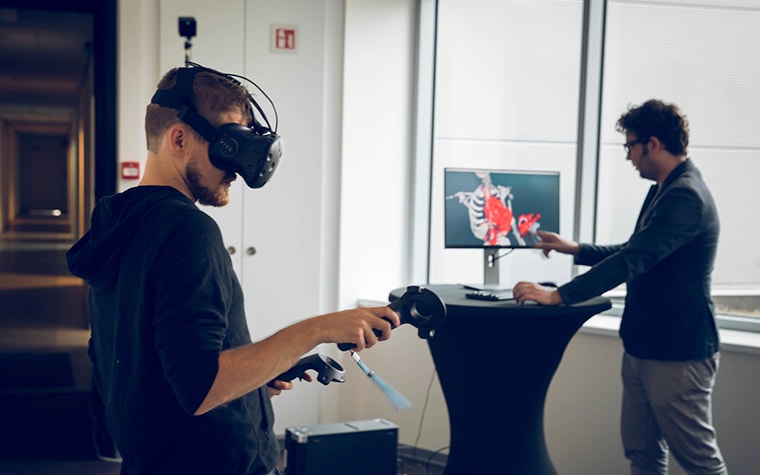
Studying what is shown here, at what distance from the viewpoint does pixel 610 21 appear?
146 inches

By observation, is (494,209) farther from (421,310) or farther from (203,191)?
(203,191)

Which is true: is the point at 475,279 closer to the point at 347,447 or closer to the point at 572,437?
the point at 572,437

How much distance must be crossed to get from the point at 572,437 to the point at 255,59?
93.0 inches

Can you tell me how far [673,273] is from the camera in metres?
2.64

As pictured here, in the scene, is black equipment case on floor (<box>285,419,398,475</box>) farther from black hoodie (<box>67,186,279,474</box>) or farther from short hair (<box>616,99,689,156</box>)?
black hoodie (<box>67,186,279,474</box>)

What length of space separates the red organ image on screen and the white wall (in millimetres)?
697

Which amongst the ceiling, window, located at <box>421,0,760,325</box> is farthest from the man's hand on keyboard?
the ceiling

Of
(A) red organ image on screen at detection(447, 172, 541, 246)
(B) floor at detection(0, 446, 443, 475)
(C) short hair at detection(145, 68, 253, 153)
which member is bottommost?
(B) floor at detection(0, 446, 443, 475)

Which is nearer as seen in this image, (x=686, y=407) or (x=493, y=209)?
(x=686, y=407)

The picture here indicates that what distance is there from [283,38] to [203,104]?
2.78 meters

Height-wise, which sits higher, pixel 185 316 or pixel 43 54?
pixel 43 54

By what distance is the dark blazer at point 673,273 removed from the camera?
2562mm

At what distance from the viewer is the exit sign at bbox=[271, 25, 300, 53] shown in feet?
12.9

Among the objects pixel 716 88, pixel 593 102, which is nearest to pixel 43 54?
pixel 593 102
